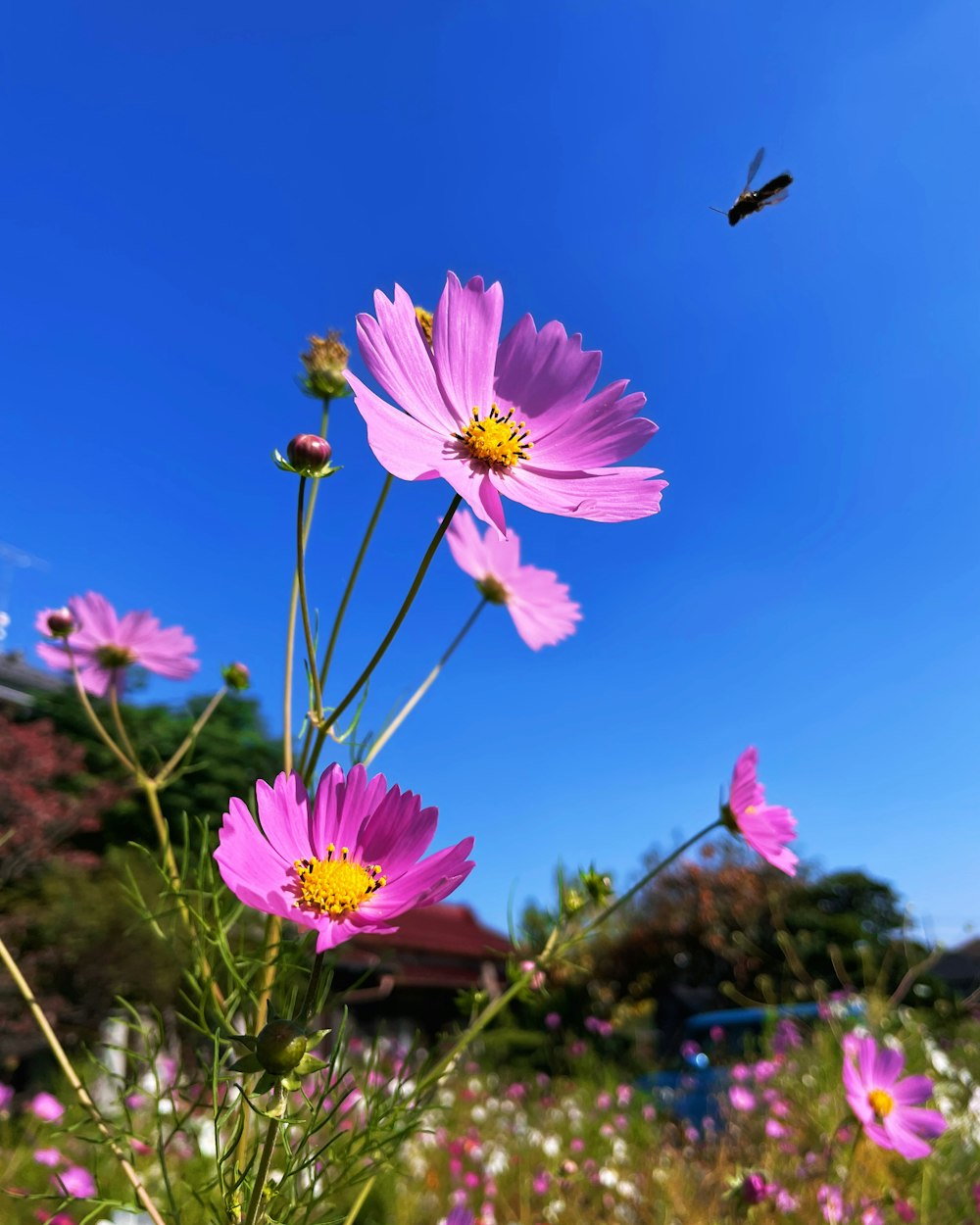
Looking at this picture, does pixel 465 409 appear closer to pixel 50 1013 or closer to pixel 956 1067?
pixel 956 1067

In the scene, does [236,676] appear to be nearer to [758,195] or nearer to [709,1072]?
[758,195]

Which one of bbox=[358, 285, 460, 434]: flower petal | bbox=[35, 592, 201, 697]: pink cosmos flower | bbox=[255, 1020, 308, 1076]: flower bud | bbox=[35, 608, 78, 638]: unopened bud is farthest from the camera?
bbox=[35, 592, 201, 697]: pink cosmos flower

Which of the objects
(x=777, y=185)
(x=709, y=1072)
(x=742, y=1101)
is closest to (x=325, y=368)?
(x=777, y=185)

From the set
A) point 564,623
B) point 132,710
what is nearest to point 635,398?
point 564,623

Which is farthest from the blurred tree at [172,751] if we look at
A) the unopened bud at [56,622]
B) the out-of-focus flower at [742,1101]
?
the unopened bud at [56,622]

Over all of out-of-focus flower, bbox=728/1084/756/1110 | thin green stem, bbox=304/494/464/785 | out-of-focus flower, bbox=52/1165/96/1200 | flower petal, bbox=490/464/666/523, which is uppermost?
out-of-focus flower, bbox=728/1084/756/1110

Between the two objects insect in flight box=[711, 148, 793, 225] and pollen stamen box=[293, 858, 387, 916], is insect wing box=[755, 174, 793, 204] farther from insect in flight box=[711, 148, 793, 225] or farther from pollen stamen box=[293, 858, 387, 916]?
pollen stamen box=[293, 858, 387, 916]

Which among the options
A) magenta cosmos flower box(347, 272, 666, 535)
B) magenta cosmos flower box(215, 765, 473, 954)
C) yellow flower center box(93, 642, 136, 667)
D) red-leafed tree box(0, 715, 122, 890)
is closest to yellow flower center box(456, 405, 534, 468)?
magenta cosmos flower box(347, 272, 666, 535)
